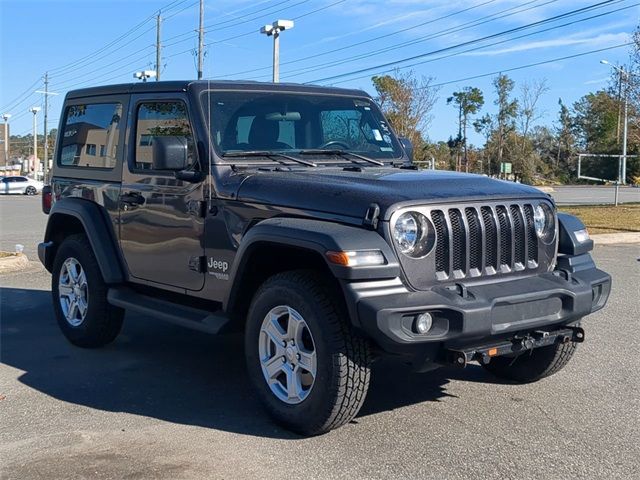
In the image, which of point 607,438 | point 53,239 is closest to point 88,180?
point 53,239

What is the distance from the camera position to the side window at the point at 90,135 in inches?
246

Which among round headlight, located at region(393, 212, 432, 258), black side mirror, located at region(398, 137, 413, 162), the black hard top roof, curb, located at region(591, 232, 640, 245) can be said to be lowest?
curb, located at region(591, 232, 640, 245)

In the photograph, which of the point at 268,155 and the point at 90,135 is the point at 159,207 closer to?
the point at 268,155

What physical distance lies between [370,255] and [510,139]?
64407 millimetres

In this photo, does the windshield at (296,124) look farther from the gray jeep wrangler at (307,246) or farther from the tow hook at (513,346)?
the tow hook at (513,346)

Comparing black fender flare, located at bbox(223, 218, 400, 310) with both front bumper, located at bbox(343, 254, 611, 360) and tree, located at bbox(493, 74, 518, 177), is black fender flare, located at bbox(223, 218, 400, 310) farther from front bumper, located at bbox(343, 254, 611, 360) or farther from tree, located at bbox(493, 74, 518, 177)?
tree, located at bbox(493, 74, 518, 177)

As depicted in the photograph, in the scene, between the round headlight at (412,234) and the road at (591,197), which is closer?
the round headlight at (412,234)

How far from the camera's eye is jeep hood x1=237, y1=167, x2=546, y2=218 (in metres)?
4.25

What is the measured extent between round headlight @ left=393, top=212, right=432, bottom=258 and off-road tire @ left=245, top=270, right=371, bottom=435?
48 centimetres

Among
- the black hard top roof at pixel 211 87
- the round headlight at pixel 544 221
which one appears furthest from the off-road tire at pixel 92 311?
the round headlight at pixel 544 221

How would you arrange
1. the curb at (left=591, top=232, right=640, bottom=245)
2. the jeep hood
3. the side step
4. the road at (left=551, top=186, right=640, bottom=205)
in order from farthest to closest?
the road at (left=551, top=186, right=640, bottom=205) → the curb at (left=591, top=232, right=640, bottom=245) → the side step → the jeep hood

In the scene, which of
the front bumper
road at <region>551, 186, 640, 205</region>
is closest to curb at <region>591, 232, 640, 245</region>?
the front bumper

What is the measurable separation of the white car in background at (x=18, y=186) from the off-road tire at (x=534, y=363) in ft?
158

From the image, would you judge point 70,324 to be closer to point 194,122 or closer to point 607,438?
point 194,122
